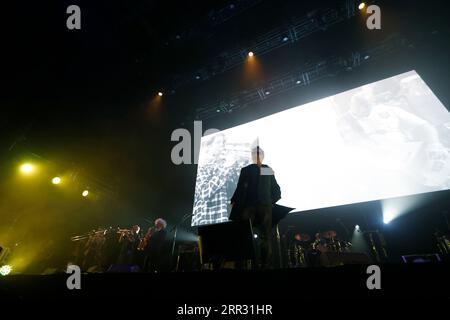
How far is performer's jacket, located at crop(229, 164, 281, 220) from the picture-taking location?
10.2 feet

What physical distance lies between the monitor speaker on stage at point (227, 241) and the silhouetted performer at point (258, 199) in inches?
17.1

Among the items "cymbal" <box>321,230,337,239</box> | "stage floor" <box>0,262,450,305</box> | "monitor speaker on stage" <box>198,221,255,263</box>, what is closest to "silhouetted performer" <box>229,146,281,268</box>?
"monitor speaker on stage" <box>198,221,255,263</box>

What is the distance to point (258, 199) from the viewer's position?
311cm

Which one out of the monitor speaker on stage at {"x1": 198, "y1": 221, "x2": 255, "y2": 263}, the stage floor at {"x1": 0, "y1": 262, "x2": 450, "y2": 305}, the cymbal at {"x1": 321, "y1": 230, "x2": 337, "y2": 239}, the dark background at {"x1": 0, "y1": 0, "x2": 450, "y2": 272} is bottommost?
the stage floor at {"x1": 0, "y1": 262, "x2": 450, "y2": 305}

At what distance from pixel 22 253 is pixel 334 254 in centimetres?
876

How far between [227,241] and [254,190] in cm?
86

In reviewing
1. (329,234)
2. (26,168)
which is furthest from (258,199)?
(26,168)

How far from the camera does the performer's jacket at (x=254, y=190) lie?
10.2ft

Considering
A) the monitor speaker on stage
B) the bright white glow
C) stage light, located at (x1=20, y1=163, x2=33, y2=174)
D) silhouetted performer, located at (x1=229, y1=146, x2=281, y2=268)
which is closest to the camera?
the monitor speaker on stage

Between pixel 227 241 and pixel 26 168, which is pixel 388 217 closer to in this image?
pixel 227 241

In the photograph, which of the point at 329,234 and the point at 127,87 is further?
the point at 127,87

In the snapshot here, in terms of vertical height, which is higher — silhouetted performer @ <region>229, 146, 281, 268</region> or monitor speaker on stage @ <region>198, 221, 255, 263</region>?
A: silhouetted performer @ <region>229, 146, 281, 268</region>

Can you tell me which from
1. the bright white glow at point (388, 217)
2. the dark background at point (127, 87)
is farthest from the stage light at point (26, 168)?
the bright white glow at point (388, 217)

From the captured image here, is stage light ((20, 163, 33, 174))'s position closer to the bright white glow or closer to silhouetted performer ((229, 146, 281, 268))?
silhouetted performer ((229, 146, 281, 268))
